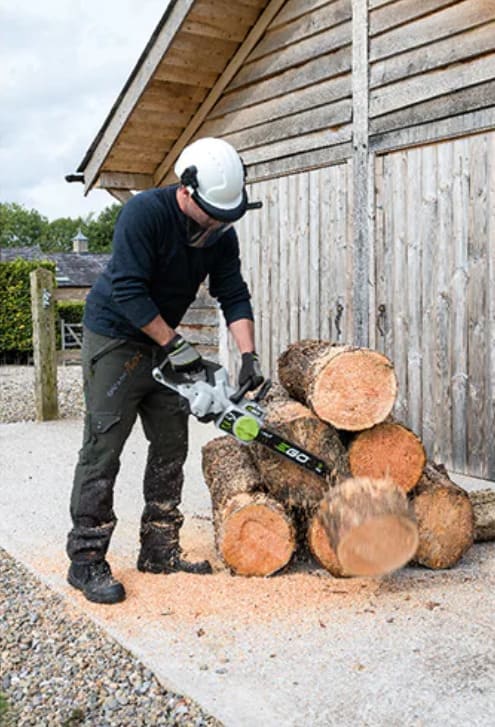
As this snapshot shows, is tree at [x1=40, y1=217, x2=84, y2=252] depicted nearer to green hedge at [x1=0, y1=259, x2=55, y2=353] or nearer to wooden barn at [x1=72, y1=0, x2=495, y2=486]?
green hedge at [x1=0, y1=259, x2=55, y2=353]

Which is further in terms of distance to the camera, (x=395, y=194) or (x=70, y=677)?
(x=395, y=194)

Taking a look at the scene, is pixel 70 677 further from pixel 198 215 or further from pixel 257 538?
pixel 198 215

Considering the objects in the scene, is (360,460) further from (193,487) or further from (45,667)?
(193,487)

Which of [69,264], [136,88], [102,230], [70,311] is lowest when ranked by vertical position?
[70,311]

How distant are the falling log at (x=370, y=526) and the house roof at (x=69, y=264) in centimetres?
3109

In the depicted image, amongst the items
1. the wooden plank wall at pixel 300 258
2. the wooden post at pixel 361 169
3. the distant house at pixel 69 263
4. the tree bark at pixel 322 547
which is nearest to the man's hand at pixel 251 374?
the tree bark at pixel 322 547

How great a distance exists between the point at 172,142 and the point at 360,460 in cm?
577

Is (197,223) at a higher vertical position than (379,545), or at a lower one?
→ higher

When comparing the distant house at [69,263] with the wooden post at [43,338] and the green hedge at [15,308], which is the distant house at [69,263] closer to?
the green hedge at [15,308]

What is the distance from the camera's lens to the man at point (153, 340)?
361 centimetres

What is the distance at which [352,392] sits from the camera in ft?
13.4

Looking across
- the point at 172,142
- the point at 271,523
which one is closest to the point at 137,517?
the point at 271,523

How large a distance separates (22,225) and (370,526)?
88.5 m

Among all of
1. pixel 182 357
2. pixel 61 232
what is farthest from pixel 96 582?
pixel 61 232
